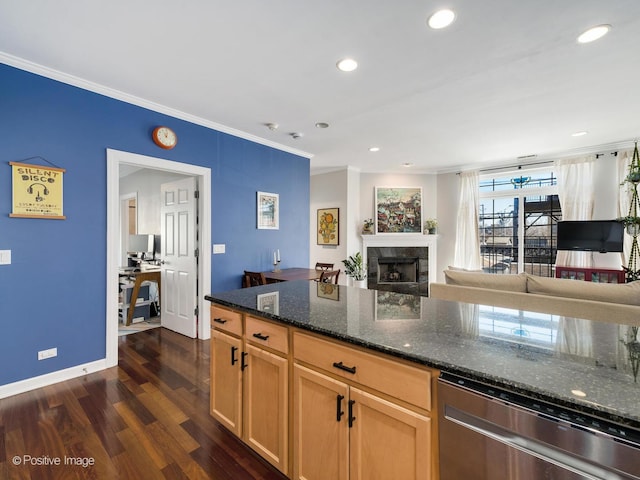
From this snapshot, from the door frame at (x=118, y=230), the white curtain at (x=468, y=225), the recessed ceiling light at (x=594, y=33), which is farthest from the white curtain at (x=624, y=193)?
the door frame at (x=118, y=230)

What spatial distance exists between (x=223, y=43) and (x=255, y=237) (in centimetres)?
254

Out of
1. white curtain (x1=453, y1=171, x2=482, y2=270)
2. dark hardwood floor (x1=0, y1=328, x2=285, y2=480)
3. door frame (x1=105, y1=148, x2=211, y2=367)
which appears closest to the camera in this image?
dark hardwood floor (x1=0, y1=328, x2=285, y2=480)

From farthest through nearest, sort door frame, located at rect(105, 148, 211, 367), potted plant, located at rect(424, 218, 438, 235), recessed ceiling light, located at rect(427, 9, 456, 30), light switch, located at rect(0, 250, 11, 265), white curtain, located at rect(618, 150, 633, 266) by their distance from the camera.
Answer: potted plant, located at rect(424, 218, 438, 235) → white curtain, located at rect(618, 150, 633, 266) → door frame, located at rect(105, 148, 211, 367) → light switch, located at rect(0, 250, 11, 265) → recessed ceiling light, located at rect(427, 9, 456, 30)

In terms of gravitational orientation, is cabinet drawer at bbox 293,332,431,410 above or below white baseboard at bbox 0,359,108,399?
above

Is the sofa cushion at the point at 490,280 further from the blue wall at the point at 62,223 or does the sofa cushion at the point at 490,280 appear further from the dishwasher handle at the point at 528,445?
the blue wall at the point at 62,223

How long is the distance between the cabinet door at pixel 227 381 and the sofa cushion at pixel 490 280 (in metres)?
2.25

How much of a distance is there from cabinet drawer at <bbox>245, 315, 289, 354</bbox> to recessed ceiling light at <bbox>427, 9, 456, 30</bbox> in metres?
2.12

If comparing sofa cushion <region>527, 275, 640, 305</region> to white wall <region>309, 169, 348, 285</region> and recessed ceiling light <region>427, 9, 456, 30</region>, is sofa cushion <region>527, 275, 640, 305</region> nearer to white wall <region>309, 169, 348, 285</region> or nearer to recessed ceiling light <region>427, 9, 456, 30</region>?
recessed ceiling light <region>427, 9, 456, 30</region>

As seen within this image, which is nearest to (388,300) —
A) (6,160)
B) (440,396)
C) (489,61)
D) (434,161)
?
(440,396)

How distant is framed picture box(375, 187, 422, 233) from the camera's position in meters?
6.49

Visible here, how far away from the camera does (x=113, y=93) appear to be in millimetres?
2852

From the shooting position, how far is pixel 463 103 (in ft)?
10.3

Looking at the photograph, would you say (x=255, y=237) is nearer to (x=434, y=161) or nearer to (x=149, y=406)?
(x=149, y=406)

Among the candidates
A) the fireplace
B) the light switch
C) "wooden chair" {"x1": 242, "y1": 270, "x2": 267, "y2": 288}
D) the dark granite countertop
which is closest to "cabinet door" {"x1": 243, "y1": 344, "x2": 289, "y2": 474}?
the dark granite countertop
